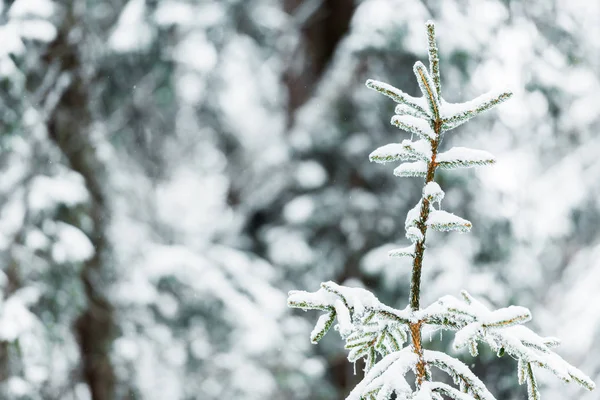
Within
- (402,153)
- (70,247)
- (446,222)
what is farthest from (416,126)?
(70,247)

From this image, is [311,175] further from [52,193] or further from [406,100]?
[406,100]

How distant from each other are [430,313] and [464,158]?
235mm

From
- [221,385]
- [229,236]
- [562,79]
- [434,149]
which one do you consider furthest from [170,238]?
[434,149]

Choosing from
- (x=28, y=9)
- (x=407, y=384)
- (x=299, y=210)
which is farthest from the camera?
(x=299, y=210)

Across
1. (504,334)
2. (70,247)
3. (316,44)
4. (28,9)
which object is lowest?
(70,247)

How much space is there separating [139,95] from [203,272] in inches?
57.1

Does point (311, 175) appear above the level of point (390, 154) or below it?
above

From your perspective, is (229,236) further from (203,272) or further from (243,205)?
(203,272)

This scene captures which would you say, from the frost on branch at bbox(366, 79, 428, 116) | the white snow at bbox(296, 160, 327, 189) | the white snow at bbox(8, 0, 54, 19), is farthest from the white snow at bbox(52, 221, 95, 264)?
the frost on branch at bbox(366, 79, 428, 116)

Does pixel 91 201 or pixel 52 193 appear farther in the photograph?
pixel 91 201

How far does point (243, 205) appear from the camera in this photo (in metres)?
5.06

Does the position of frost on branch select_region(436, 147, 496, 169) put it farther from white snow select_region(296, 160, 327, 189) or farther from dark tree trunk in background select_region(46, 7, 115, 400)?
white snow select_region(296, 160, 327, 189)

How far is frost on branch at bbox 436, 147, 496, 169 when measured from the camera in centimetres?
85

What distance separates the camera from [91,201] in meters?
3.84
